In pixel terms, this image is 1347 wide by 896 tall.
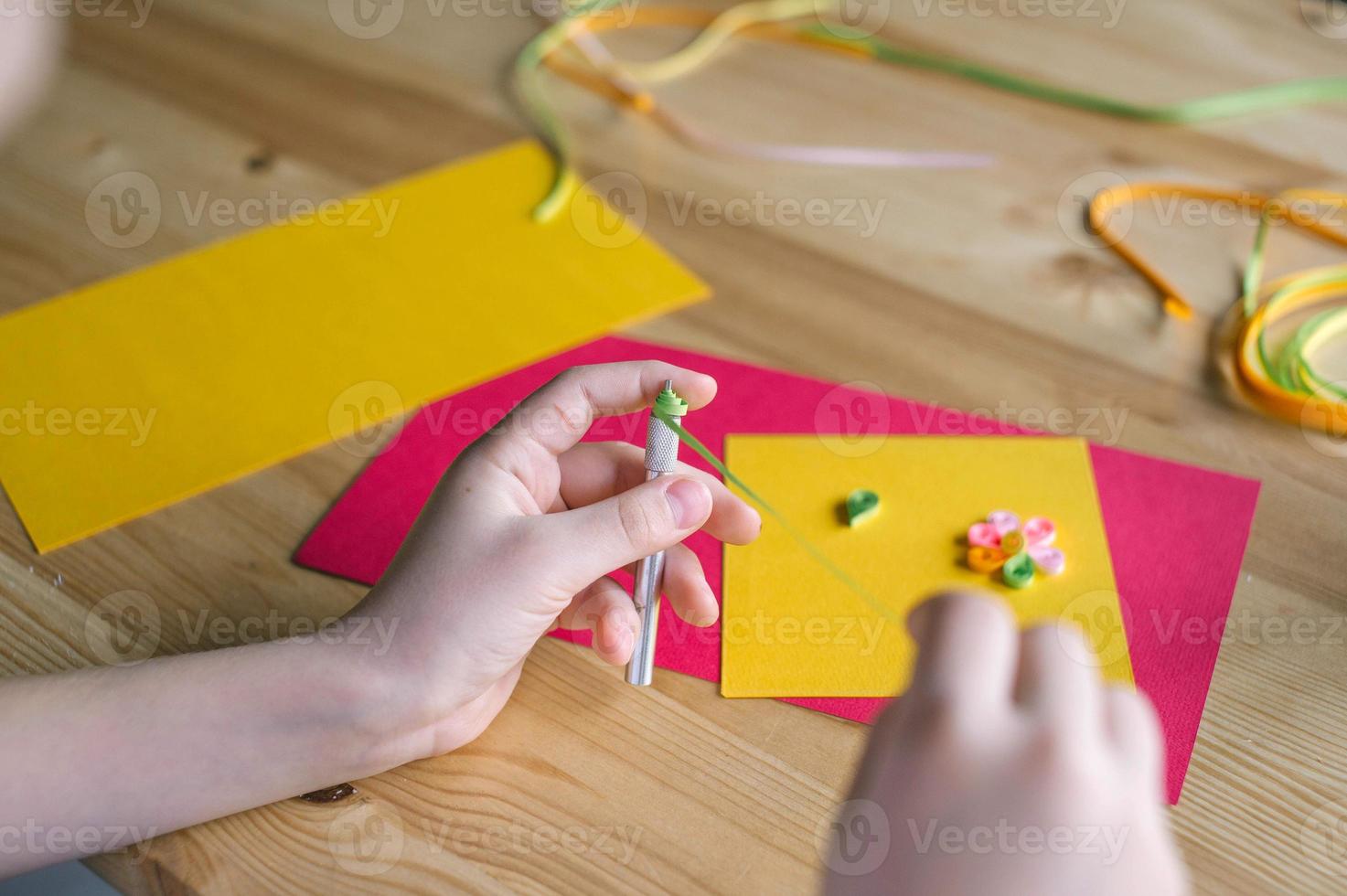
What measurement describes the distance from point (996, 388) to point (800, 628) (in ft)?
0.82

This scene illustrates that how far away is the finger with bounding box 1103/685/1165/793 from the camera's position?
36cm

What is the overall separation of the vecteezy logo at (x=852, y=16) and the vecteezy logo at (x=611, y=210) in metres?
0.32

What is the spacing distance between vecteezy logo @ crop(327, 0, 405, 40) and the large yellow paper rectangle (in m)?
0.29

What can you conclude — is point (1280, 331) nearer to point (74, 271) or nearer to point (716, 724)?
point (716, 724)

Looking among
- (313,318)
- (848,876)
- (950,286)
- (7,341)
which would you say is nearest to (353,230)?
(313,318)

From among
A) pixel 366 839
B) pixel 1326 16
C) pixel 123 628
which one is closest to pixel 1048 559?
pixel 366 839

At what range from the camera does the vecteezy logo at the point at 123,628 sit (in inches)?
23.6

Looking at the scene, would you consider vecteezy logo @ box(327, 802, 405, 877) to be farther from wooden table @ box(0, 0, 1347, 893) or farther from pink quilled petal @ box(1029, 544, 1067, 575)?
pink quilled petal @ box(1029, 544, 1067, 575)

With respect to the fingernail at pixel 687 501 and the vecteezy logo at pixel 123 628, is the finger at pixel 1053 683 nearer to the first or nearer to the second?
the fingernail at pixel 687 501

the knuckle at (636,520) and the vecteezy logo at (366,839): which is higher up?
the knuckle at (636,520)

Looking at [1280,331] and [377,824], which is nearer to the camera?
[377,824]

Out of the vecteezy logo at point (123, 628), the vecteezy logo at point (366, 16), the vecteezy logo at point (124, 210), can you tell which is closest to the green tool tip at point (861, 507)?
the vecteezy logo at point (123, 628)

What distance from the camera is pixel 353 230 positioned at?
0.90 meters

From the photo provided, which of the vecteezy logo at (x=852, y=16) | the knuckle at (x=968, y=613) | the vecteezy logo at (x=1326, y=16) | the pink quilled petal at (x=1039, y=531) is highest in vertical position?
the vecteezy logo at (x=1326, y=16)
